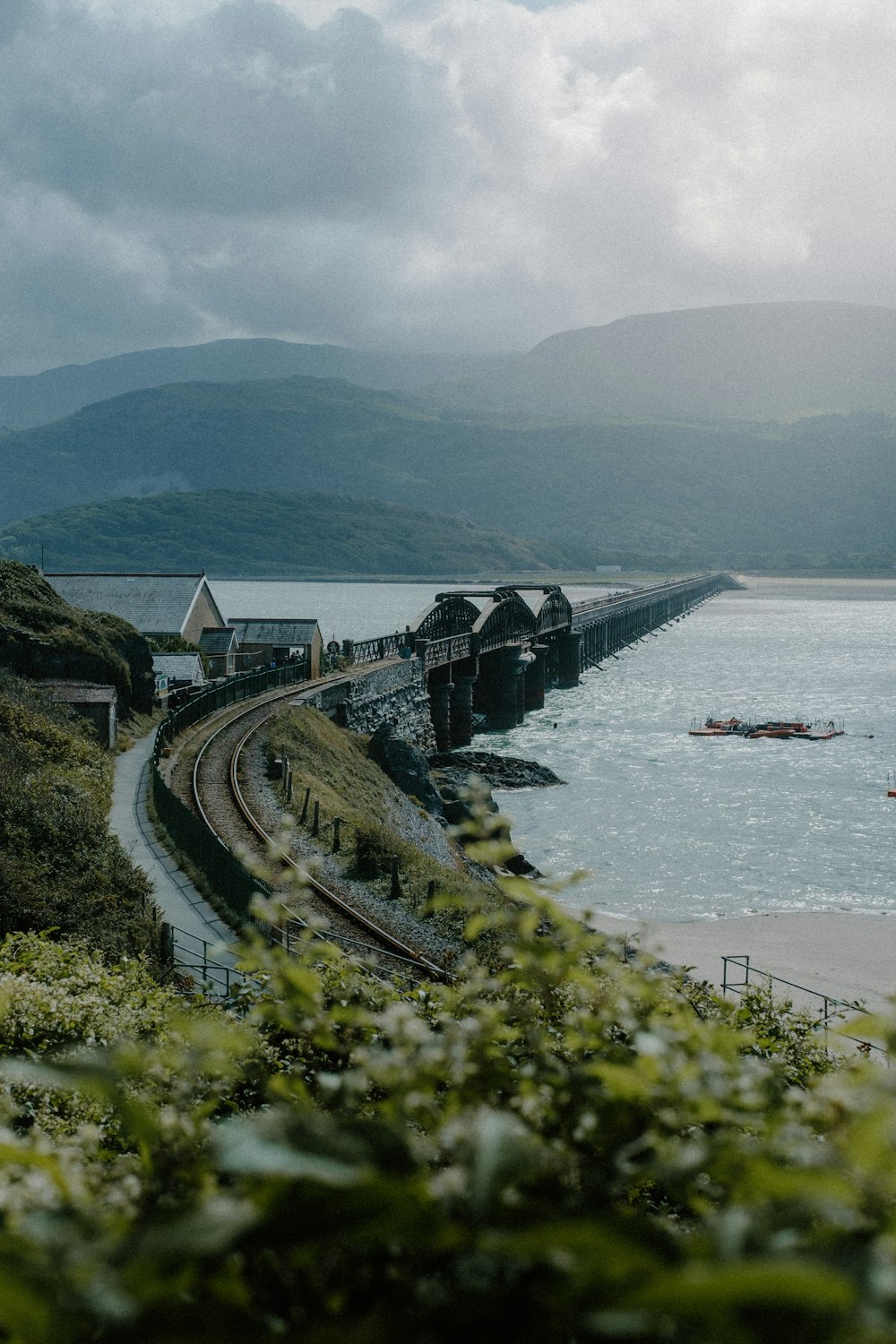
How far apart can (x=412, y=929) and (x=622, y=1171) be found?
19.7 m

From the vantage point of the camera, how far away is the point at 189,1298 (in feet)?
6.82

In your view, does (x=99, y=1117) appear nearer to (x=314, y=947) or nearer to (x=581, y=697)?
(x=314, y=947)

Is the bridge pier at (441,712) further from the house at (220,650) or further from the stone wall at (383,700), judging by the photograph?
the house at (220,650)

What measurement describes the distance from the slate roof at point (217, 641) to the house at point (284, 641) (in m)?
1.63

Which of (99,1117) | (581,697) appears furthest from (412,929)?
(581,697)

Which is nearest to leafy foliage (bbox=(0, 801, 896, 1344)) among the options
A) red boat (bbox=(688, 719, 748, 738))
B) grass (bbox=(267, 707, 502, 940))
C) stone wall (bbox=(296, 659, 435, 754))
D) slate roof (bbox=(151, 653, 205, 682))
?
grass (bbox=(267, 707, 502, 940))

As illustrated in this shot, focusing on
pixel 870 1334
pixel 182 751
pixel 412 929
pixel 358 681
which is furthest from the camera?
pixel 358 681

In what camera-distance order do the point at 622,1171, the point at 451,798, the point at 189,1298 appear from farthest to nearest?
the point at 451,798 → the point at 622,1171 → the point at 189,1298

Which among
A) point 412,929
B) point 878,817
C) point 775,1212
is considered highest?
point 775,1212

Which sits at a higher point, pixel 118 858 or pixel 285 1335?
pixel 285 1335

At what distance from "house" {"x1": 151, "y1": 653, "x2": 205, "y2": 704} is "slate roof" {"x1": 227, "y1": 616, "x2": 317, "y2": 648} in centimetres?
741

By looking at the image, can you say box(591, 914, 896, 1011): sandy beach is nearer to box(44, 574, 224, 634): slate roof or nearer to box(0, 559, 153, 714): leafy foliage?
box(0, 559, 153, 714): leafy foliage

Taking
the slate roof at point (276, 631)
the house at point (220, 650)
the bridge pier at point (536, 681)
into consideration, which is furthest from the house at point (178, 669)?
the bridge pier at point (536, 681)

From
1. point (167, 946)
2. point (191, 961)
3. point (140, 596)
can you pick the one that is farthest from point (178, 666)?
point (167, 946)
